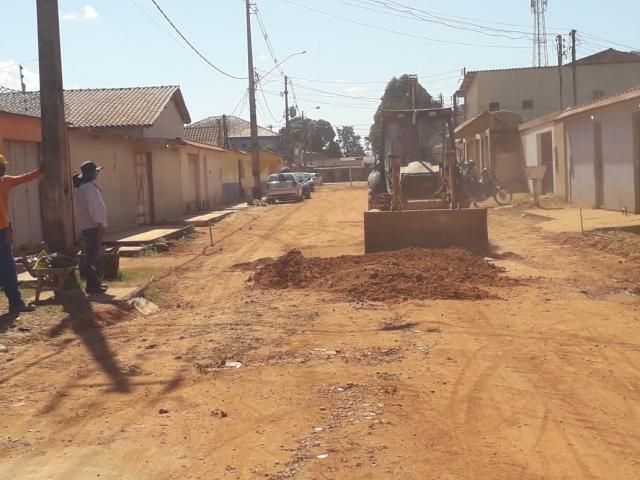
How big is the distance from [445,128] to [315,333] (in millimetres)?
9699

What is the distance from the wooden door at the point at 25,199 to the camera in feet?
50.0

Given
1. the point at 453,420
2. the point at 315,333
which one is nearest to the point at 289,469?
the point at 453,420

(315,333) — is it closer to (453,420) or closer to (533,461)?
(453,420)

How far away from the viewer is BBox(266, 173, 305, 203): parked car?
42.8 metres

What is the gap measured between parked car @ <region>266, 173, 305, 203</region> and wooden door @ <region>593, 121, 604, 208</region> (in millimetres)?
21896

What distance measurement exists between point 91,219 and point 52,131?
5.19ft

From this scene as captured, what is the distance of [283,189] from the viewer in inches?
1683

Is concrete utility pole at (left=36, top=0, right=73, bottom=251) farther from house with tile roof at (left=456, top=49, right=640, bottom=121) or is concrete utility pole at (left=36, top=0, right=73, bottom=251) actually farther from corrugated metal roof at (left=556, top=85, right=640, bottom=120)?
house with tile roof at (left=456, top=49, right=640, bottom=121)

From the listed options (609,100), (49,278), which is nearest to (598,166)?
(609,100)

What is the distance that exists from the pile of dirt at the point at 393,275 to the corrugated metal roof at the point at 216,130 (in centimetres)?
4144

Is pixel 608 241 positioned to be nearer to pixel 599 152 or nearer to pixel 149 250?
pixel 599 152

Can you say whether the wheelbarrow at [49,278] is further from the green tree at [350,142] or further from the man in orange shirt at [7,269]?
the green tree at [350,142]

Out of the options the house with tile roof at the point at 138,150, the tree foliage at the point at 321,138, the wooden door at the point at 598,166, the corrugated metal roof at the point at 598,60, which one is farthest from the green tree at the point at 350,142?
the wooden door at the point at 598,166

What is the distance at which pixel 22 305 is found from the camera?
9.30 m
